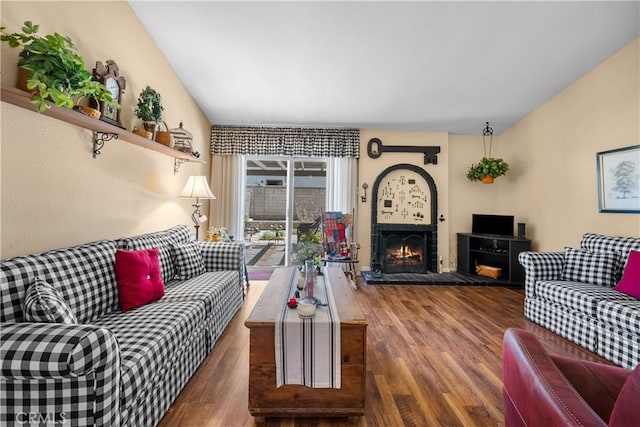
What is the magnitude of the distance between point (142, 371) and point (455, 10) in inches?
140

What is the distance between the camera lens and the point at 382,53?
3092mm

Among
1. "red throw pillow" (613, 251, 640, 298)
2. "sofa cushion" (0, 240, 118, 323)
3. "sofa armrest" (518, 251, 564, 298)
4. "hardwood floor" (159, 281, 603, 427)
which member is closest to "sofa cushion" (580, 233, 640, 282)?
"red throw pillow" (613, 251, 640, 298)

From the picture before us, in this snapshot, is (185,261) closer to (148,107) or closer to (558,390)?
(148,107)

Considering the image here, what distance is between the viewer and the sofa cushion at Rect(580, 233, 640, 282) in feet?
8.66

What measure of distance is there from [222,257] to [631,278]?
384cm

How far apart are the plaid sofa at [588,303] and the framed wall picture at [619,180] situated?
44cm

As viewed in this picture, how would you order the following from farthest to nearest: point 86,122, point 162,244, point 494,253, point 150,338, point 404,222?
point 404,222 < point 494,253 < point 162,244 < point 86,122 < point 150,338

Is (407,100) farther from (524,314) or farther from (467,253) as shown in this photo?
(524,314)

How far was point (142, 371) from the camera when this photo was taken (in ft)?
4.36

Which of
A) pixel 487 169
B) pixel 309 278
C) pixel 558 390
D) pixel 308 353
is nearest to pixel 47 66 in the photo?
pixel 309 278

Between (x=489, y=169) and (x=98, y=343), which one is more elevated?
(x=489, y=169)

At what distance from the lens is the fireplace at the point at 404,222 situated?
15.5ft

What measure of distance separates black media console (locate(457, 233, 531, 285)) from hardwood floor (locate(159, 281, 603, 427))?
0.87 meters

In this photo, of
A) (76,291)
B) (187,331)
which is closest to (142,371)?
(187,331)
